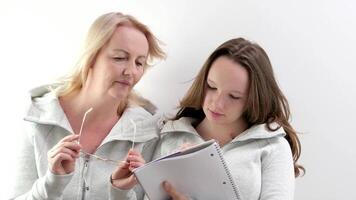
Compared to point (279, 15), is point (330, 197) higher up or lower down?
lower down

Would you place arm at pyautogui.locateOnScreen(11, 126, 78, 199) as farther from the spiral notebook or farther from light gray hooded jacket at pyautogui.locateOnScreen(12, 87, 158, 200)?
the spiral notebook

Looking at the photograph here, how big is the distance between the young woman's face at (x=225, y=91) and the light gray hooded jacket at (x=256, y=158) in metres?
0.08

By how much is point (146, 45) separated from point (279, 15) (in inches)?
18.2

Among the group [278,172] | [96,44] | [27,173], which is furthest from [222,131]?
[27,173]

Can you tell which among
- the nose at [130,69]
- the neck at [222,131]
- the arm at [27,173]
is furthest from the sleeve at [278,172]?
the arm at [27,173]

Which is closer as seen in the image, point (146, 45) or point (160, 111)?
point (146, 45)

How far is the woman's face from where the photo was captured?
1.27m

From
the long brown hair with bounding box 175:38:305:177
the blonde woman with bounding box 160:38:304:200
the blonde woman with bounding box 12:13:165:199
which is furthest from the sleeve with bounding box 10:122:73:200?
the long brown hair with bounding box 175:38:305:177

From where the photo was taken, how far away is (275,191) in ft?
4.11

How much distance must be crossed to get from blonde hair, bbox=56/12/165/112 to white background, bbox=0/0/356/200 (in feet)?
0.42

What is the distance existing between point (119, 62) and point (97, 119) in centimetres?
21

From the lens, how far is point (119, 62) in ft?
4.21

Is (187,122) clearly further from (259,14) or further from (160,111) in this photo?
(259,14)

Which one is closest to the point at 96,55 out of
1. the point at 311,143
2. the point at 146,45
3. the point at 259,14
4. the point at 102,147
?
the point at 146,45
